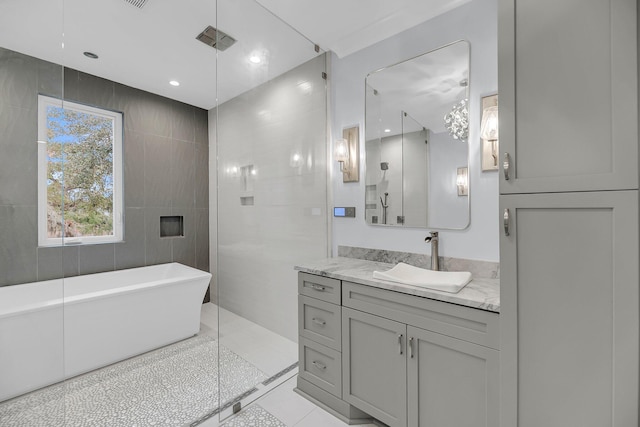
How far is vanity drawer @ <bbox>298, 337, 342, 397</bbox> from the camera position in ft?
5.81

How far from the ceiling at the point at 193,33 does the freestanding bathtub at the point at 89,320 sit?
1.46 meters

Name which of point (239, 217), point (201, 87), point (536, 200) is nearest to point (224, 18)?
point (201, 87)

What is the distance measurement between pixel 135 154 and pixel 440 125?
7.76ft

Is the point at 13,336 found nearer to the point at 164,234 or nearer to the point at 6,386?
the point at 6,386

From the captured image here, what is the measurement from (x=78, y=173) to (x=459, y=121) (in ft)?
8.52

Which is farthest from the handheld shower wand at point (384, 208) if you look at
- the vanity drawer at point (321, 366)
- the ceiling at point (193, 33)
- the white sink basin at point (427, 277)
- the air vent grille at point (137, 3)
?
the air vent grille at point (137, 3)

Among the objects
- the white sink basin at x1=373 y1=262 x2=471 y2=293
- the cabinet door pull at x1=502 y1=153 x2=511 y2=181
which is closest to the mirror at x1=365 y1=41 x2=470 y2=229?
the white sink basin at x1=373 y1=262 x2=471 y2=293

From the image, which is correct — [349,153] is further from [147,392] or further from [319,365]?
[147,392]

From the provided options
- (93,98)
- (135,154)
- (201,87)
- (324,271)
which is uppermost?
(201,87)

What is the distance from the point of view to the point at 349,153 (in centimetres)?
239

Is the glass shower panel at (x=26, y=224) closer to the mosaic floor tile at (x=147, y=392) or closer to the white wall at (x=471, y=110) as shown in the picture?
the mosaic floor tile at (x=147, y=392)

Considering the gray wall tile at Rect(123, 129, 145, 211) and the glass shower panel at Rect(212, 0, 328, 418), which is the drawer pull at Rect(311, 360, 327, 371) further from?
Answer: the gray wall tile at Rect(123, 129, 145, 211)

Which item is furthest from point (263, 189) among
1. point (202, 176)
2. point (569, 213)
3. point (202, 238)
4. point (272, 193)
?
point (569, 213)

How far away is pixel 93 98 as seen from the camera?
6.36 feet
